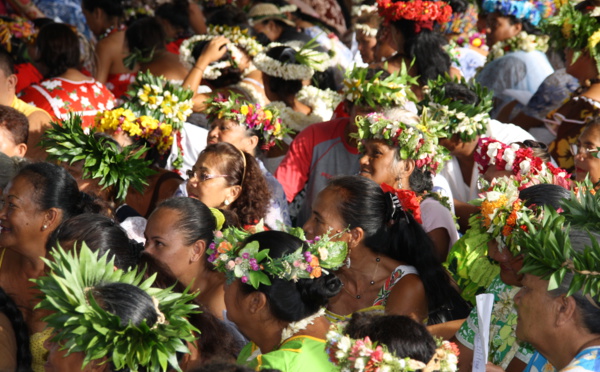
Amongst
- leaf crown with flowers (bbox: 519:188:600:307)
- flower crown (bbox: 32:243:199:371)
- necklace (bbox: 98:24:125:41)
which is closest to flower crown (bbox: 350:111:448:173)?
leaf crown with flowers (bbox: 519:188:600:307)

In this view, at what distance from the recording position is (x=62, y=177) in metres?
4.90

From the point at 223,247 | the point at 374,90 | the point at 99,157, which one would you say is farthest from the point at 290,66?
the point at 223,247

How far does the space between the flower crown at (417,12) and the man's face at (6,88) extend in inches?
135

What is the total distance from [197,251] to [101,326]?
5.65 feet

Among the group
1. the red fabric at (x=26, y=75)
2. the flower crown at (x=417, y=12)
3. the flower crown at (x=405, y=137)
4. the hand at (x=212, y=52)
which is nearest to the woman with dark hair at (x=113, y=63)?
the red fabric at (x=26, y=75)

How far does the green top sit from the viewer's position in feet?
11.3

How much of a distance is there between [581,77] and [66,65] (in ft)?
14.3

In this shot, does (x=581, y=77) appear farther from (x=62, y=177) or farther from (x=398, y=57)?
(x=62, y=177)

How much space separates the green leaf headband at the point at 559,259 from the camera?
10.3ft

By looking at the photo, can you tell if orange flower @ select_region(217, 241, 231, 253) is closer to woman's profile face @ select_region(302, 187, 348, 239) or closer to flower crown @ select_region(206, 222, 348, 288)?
flower crown @ select_region(206, 222, 348, 288)

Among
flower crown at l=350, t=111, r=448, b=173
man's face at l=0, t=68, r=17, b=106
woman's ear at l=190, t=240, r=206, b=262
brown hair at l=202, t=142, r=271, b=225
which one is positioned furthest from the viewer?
man's face at l=0, t=68, r=17, b=106

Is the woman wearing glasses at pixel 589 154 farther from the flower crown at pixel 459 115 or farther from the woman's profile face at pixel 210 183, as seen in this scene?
the woman's profile face at pixel 210 183

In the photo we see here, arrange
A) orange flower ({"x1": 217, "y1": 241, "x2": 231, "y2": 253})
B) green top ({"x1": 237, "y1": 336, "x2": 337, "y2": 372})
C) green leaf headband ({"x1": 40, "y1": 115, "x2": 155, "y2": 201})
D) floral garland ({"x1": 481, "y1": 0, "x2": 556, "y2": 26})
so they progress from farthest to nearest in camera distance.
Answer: floral garland ({"x1": 481, "y1": 0, "x2": 556, "y2": 26}) → green leaf headband ({"x1": 40, "y1": 115, "x2": 155, "y2": 201}) → orange flower ({"x1": 217, "y1": 241, "x2": 231, "y2": 253}) → green top ({"x1": 237, "y1": 336, "x2": 337, "y2": 372})

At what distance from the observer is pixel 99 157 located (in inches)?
229
